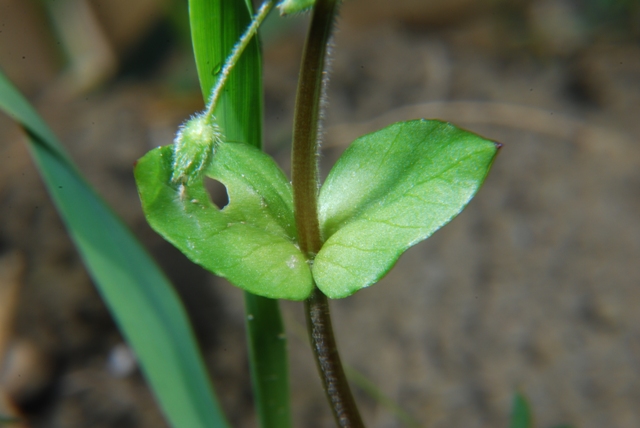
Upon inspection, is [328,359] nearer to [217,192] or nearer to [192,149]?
[192,149]

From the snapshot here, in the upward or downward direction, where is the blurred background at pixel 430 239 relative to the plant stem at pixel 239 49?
downward

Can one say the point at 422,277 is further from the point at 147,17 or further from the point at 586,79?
the point at 147,17

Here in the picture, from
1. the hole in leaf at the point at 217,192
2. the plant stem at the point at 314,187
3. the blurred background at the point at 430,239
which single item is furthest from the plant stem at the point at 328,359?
the hole in leaf at the point at 217,192

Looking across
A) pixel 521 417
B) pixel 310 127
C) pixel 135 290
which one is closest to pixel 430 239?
pixel 521 417

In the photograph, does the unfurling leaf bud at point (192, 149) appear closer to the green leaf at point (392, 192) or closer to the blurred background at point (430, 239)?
the green leaf at point (392, 192)

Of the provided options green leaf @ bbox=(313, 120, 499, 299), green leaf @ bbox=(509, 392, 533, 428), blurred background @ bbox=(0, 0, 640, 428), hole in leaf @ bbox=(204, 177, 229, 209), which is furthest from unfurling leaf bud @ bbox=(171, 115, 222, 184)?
hole in leaf @ bbox=(204, 177, 229, 209)

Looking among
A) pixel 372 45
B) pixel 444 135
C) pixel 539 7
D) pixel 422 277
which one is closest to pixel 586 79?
pixel 539 7

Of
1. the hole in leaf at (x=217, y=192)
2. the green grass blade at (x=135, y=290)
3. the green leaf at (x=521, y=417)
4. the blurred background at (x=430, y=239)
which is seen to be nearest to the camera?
the green grass blade at (x=135, y=290)
